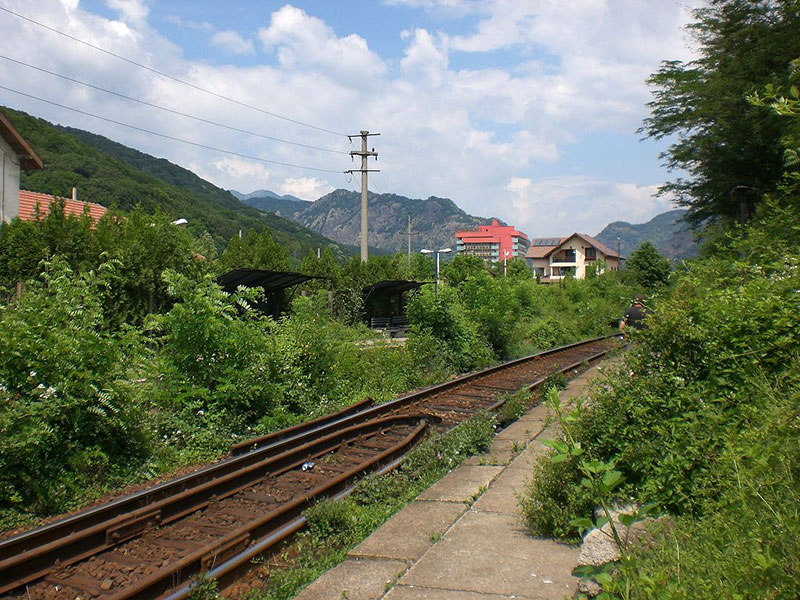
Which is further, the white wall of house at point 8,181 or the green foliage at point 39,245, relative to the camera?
the white wall of house at point 8,181

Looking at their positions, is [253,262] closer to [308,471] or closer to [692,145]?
[692,145]

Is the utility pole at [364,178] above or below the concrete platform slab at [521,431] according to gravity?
above

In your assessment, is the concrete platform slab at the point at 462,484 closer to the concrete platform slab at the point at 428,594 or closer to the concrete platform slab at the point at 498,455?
the concrete platform slab at the point at 498,455

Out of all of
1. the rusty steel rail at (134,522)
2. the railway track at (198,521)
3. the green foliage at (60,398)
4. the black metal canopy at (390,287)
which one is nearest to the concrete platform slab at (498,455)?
the railway track at (198,521)

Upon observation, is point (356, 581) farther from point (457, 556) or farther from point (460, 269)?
point (460, 269)

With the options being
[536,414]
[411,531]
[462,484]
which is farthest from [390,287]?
[411,531]

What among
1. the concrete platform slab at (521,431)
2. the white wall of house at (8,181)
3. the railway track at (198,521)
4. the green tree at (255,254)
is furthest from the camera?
the green tree at (255,254)

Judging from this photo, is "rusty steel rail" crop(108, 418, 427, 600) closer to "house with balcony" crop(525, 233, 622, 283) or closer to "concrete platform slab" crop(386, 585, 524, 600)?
"concrete platform slab" crop(386, 585, 524, 600)

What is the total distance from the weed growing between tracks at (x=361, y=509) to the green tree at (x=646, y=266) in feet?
172

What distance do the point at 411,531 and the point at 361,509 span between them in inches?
42.8

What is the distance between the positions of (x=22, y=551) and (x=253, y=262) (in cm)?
2343

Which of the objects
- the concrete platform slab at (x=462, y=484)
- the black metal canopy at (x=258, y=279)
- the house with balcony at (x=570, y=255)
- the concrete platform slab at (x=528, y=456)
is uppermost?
the house with balcony at (x=570, y=255)

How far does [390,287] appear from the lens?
100 ft

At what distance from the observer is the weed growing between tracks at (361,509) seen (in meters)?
5.34
